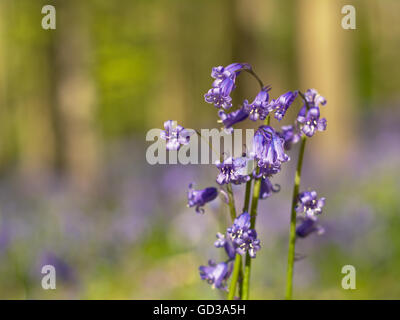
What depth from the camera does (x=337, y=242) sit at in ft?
20.7

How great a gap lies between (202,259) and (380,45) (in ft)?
103

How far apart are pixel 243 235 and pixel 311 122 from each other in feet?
1.47

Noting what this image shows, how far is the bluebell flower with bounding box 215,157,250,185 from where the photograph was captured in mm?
1827

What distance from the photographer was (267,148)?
1.83m

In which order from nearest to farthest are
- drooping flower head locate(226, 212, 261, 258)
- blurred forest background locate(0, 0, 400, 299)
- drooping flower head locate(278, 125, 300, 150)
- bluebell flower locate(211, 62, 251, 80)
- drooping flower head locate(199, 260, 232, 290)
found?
1. drooping flower head locate(226, 212, 261, 258)
2. bluebell flower locate(211, 62, 251, 80)
3. drooping flower head locate(199, 260, 232, 290)
4. drooping flower head locate(278, 125, 300, 150)
5. blurred forest background locate(0, 0, 400, 299)

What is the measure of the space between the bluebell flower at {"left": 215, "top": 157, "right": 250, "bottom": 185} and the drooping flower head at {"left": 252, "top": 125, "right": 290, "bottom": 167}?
6 cm

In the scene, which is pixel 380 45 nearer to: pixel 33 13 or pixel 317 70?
pixel 33 13

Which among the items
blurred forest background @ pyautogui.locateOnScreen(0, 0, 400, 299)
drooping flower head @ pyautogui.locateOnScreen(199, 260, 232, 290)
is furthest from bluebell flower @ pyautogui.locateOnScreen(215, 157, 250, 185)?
blurred forest background @ pyautogui.locateOnScreen(0, 0, 400, 299)

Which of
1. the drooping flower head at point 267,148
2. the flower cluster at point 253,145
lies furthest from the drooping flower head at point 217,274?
the drooping flower head at point 267,148

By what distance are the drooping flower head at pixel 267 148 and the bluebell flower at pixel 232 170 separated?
0.06m

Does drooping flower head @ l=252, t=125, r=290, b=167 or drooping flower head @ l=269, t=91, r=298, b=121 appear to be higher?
drooping flower head @ l=269, t=91, r=298, b=121

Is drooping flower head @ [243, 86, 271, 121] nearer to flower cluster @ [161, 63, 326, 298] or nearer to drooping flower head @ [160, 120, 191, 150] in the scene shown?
flower cluster @ [161, 63, 326, 298]

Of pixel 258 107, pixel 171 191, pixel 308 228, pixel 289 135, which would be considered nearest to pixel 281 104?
pixel 258 107

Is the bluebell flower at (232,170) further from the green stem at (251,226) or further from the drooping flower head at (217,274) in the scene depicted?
the drooping flower head at (217,274)
